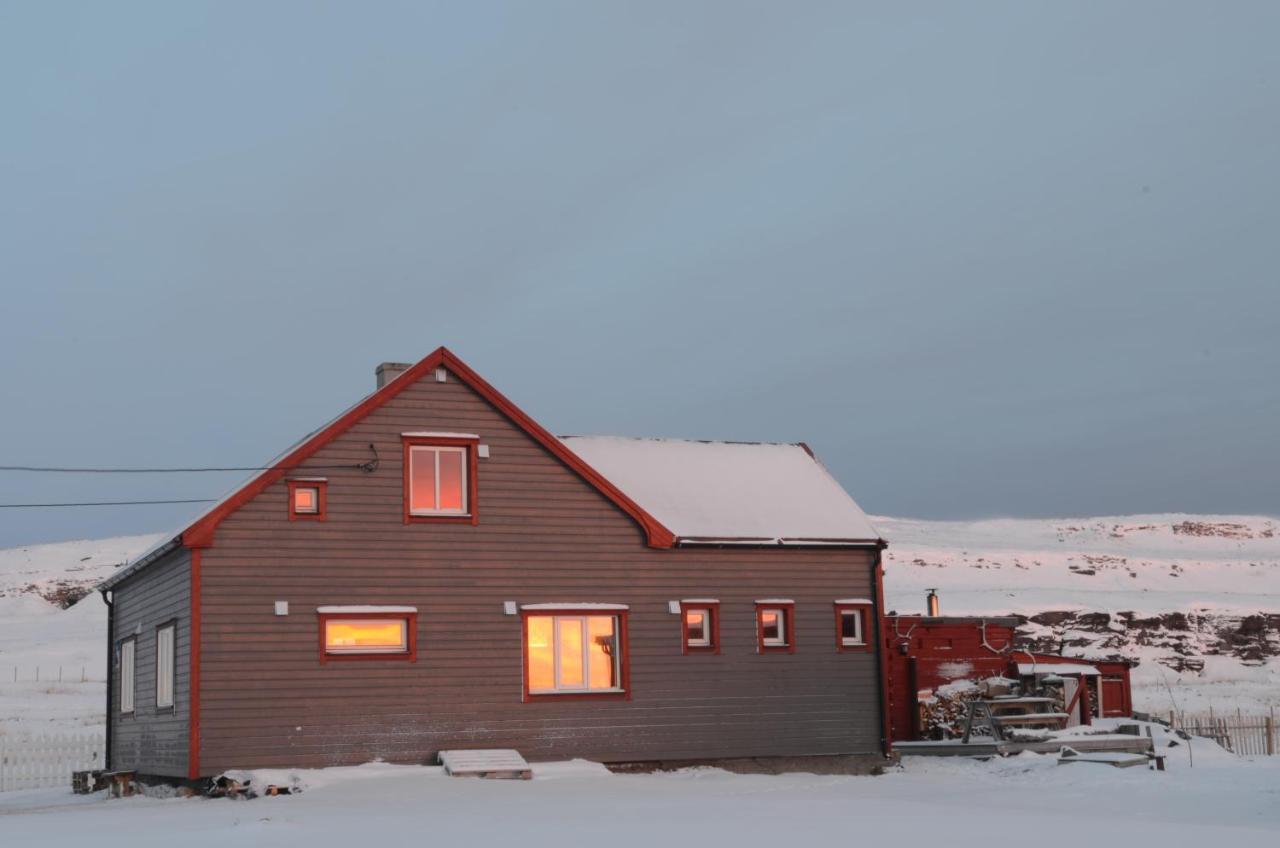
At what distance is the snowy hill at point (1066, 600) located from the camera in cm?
5594

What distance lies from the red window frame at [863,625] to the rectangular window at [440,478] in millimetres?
8523

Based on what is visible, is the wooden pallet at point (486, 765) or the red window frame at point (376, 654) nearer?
the wooden pallet at point (486, 765)

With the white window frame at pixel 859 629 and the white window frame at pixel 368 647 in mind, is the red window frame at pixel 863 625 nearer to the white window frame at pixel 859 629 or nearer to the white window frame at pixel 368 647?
the white window frame at pixel 859 629

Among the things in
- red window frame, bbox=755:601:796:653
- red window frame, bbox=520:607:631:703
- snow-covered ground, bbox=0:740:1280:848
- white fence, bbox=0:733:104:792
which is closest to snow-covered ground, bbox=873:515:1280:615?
red window frame, bbox=755:601:796:653

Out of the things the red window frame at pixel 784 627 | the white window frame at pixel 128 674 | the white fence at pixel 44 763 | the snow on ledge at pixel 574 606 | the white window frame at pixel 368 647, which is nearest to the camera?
the white window frame at pixel 368 647

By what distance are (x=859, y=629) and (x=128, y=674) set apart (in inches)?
627

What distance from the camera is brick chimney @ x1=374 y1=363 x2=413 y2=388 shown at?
29.9 metres

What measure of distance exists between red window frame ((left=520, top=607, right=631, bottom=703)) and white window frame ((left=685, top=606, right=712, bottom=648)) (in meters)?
1.44

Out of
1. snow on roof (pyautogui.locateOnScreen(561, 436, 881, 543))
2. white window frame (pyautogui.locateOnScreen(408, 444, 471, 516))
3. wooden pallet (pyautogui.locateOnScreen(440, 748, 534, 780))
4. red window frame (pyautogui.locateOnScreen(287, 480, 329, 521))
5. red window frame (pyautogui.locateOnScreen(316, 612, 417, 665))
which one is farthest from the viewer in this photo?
snow on roof (pyautogui.locateOnScreen(561, 436, 881, 543))

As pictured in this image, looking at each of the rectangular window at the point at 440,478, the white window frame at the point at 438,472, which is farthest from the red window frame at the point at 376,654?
A: the white window frame at the point at 438,472

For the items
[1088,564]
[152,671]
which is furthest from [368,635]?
[1088,564]

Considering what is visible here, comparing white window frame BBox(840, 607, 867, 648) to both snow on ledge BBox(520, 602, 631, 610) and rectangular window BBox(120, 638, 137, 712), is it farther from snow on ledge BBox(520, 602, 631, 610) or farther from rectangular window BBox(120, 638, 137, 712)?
rectangular window BBox(120, 638, 137, 712)

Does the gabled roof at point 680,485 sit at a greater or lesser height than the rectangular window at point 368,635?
greater

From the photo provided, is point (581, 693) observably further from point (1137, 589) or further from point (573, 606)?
point (1137, 589)
